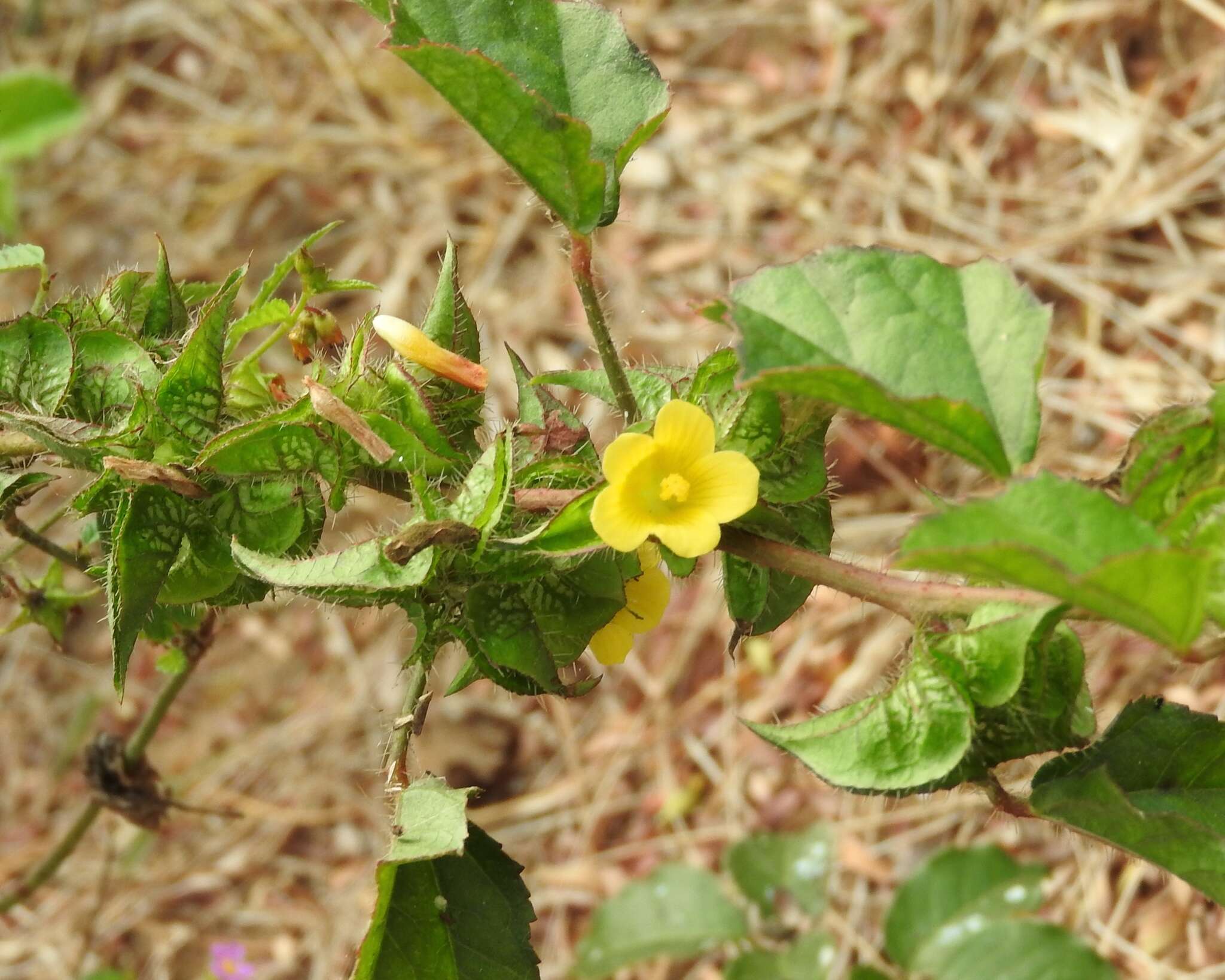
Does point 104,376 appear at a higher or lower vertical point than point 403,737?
higher

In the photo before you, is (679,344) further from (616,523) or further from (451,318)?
(616,523)

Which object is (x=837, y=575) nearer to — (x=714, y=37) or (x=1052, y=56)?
(x=1052, y=56)

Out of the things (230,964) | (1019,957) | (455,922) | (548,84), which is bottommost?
(230,964)

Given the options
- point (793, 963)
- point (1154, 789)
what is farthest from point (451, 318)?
point (793, 963)

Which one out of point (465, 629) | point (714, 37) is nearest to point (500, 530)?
point (465, 629)

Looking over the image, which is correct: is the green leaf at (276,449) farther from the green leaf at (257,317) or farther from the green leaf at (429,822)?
the green leaf at (429,822)

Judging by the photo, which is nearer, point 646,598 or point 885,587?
point 885,587

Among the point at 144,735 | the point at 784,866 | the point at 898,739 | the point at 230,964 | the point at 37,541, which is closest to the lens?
the point at 898,739
